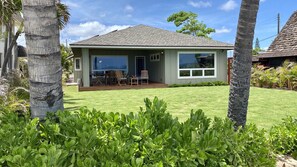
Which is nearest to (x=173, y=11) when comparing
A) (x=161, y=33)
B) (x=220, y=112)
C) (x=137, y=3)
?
(x=137, y=3)

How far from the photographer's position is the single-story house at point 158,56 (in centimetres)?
1855

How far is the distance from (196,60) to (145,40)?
4.36 m

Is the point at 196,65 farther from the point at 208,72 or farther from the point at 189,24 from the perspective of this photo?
the point at 189,24

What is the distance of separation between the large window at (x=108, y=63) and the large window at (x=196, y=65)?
5.21m

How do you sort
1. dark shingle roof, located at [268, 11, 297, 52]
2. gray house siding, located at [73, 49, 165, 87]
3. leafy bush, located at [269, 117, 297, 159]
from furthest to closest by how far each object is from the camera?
gray house siding, located at [73, 49, 165, 87], dark shingle roof, located at [268, 11, 297, 52], leafy bush, located at [269, 117, 297, 159]

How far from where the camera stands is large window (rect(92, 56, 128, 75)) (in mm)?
21656

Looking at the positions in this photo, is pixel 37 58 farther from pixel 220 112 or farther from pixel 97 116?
pixel 220 112

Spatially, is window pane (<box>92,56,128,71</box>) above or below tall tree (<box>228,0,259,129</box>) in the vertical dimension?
above

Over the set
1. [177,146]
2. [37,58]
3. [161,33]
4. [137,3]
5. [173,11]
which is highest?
[173,11]

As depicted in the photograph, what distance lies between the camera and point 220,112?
8.50 meters

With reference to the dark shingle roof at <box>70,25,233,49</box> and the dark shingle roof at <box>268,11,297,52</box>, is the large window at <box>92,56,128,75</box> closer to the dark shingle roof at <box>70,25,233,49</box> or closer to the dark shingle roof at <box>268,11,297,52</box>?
the dark shingle roof at <box>70,25,233,49</box>

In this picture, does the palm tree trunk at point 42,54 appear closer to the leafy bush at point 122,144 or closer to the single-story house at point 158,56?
the leafy bush at point 122,144

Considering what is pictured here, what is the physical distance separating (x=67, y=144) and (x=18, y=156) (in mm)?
339

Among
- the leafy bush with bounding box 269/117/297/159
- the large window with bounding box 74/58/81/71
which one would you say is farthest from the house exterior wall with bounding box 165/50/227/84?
the leafy bush with bounding box 269/117/297/159
